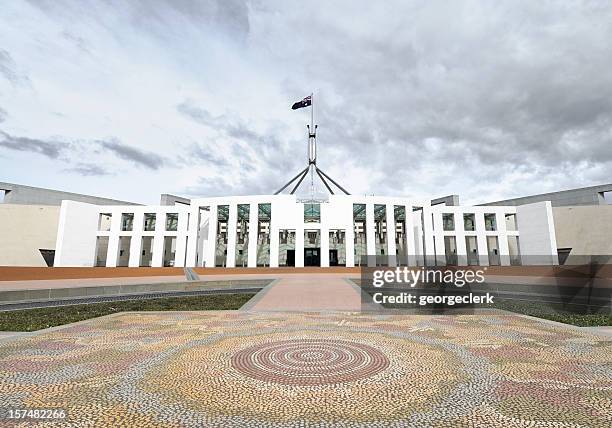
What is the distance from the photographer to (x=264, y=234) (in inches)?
2263

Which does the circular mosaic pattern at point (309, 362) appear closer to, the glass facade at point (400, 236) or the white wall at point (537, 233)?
the glass facade at point (400, 236)

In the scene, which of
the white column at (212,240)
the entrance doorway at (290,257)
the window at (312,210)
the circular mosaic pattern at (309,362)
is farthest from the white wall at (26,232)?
the circular mosaic pattern at (309,362)

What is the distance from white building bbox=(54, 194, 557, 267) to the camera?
42812 millimetres

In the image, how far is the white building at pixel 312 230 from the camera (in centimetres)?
4281

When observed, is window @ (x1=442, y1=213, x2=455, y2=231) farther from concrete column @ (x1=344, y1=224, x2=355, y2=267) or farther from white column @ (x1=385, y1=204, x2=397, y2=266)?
concrete column @ (x1=344, y1=224, x2=355, y2=267)

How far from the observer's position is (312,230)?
4616cm

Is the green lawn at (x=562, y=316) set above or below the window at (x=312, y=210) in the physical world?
below

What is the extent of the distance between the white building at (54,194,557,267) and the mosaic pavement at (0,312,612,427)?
113 feet

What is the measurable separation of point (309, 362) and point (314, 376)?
0.65m

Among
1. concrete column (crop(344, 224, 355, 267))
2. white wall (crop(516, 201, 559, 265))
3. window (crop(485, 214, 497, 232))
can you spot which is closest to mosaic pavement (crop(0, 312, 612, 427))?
concrete column (crop(344, 224, 355, 267))

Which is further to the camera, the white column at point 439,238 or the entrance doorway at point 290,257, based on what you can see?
the entrance doorway at point 290,257

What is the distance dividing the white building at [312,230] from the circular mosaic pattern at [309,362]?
35.1 meters

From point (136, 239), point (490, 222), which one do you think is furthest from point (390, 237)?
point (136, 239)

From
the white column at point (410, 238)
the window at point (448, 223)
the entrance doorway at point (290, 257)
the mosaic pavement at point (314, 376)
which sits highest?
the window at point (448, 223)
